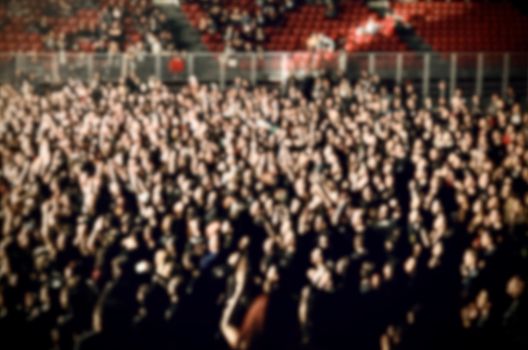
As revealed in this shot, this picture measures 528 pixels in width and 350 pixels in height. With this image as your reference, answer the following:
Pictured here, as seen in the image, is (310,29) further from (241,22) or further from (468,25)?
(468,25)

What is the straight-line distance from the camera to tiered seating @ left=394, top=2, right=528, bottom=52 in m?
14.2

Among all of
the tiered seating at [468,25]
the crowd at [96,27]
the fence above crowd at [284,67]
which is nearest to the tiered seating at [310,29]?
the tiered seating at [468,25]

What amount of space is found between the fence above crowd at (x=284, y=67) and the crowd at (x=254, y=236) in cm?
324

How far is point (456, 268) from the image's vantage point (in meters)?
5.02

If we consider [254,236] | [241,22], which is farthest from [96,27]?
[254,236]

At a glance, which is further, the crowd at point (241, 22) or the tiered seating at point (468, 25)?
the tiered seating at point (468, 25)

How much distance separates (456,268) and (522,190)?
6.96 ft

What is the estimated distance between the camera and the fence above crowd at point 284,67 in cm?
1090

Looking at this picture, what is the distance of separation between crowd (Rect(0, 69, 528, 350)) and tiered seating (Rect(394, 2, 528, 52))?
7295mm

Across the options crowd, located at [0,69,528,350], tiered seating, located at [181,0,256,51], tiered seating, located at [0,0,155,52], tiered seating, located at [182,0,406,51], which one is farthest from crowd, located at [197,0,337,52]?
crowd, located at [0,69,528,350]

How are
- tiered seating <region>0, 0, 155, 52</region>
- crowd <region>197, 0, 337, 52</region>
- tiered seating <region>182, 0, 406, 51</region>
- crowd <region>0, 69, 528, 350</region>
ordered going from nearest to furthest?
crowd <region>0, 69, 528, 350</region>, tiered seating <region>0, 0, 155, 52</region>, crowd <region>197, 0, 337, 52</region>, tiered seating <region>182, 0, 406, 51</region>

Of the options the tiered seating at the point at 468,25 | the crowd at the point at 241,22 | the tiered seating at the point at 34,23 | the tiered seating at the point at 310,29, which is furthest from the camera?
the tiered seating at the point at 310,29

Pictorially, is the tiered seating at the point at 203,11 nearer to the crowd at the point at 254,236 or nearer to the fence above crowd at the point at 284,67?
the fence above crowd at the point at 284,67

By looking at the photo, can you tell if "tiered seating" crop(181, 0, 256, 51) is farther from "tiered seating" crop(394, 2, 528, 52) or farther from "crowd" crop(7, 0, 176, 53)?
"tiered seating" crop(394, 2, 528, 52)
